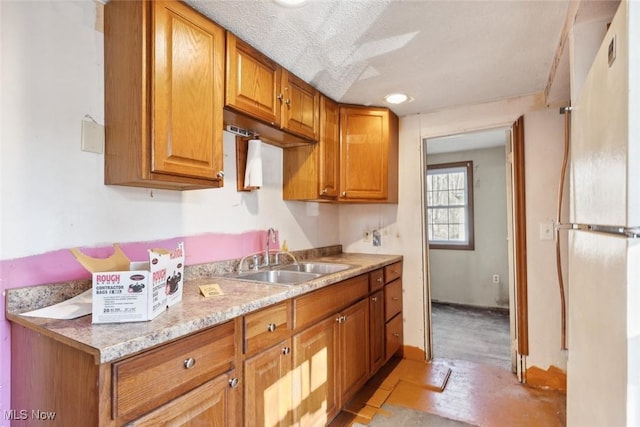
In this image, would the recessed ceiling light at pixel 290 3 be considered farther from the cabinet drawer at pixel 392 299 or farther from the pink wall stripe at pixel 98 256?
the cabinet drawer at pixel 392 299

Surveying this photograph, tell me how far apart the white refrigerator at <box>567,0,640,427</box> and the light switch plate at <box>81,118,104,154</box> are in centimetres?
170

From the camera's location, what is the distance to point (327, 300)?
5.93ft

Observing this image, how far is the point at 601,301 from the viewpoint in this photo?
90 centimetres

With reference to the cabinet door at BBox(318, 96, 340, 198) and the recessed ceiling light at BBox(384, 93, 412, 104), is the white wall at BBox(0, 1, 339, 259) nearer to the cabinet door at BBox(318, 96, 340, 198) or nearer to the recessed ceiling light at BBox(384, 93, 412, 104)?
the cabinet door at BBox(318, 96, 340, 198)

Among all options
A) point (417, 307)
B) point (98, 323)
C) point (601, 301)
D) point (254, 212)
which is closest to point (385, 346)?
point (417, 307)

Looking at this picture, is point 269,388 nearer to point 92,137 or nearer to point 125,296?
point 125,296

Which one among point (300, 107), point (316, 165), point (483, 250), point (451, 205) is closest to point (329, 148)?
point (316, 165)

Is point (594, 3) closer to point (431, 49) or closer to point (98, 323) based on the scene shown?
point (431, 49)

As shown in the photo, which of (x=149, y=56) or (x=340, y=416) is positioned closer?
(x=149, y=56)

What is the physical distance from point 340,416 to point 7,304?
1.74 metres

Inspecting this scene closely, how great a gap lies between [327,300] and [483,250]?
10.7 feet

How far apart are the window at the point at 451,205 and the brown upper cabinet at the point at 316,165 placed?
7.57 feet

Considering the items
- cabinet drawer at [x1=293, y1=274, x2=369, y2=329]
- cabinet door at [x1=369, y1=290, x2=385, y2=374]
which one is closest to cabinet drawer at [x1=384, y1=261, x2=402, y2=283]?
cabinet door at [x1=369, y1=290, x2=385, y2=374]

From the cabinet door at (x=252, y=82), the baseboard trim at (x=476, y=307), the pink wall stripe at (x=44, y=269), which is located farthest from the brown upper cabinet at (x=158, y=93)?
the baseboard trim at (x=476, y=307)
